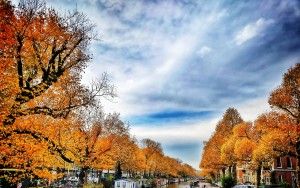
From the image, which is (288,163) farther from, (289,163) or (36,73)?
(36,73)

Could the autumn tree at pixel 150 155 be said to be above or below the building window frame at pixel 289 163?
above

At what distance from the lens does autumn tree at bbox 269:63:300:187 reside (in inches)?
1879

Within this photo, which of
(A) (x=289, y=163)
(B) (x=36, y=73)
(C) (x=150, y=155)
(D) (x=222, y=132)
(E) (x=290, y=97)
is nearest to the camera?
(B) (x=36, y=73)

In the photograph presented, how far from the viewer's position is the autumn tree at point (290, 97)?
157 feet

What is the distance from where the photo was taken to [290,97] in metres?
47.8

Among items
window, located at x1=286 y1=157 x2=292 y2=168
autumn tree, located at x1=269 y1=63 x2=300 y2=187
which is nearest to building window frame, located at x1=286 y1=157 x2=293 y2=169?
window, located at x1=286 y1=157 x2=292 y2=168

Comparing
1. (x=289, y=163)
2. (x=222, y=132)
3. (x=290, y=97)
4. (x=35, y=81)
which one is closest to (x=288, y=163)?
(x=289, y=163)

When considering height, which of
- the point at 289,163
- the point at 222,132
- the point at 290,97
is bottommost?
the point at 289,163

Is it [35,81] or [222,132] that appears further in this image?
[222,132]

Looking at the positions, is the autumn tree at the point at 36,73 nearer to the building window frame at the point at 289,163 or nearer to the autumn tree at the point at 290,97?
the autumn tree at the point at 290,97

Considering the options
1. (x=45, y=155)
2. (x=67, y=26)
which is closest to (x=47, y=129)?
(x=45, y=155)

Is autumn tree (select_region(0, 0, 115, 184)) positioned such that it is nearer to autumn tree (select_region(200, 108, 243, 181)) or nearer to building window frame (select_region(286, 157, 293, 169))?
building window frame (select_region(286, 157, 293, 169))

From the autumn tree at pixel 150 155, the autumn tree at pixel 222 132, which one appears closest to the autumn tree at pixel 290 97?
the autumn tree at pixel 222 132

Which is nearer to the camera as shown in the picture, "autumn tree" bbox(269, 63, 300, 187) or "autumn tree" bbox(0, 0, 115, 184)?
"autumn tree" bbox(0, 0, 115, 184)
